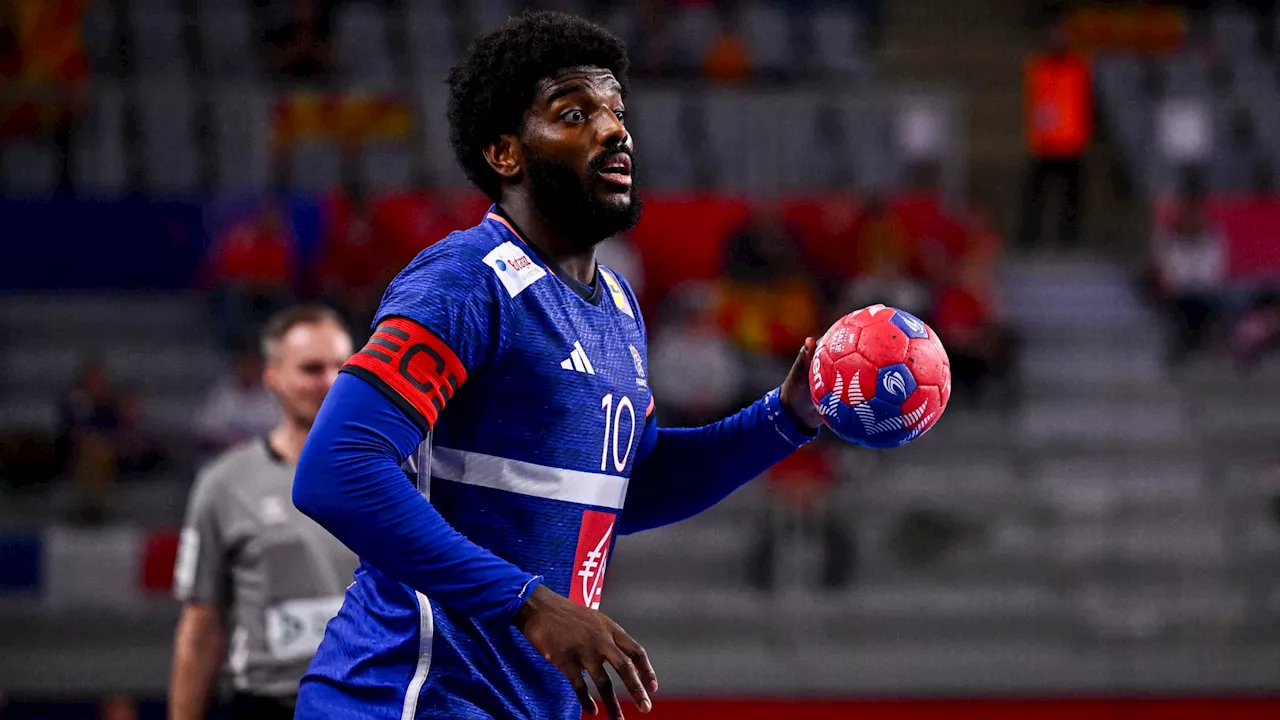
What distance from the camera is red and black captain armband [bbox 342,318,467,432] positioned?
2.52 meters

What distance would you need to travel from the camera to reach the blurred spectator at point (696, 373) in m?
10.9

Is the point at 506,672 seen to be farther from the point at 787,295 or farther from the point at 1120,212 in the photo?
the point at 1120,212

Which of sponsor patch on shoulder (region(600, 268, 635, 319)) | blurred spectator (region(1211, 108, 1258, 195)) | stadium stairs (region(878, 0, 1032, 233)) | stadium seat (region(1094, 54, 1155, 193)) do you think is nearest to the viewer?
sponsor patch on shoulder (region(600, 268, 635, 319))

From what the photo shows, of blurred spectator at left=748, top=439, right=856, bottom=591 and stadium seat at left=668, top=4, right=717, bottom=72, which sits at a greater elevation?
stadium seat at left=668, top=4, right=717, bottom=72

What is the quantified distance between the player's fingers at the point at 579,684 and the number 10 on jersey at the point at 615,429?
19.7 inches

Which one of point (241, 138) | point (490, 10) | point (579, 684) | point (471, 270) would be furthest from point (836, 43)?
point (579, 684)

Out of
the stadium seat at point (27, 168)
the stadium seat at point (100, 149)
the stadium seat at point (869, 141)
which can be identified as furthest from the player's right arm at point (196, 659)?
the stadium seat at point (869, 141)

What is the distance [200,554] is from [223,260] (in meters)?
7.70

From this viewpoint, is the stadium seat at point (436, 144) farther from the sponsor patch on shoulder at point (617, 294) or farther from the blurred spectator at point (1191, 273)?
the sponsor patch on shoulder at point (617, 294)

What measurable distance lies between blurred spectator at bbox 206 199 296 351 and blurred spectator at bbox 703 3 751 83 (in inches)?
176

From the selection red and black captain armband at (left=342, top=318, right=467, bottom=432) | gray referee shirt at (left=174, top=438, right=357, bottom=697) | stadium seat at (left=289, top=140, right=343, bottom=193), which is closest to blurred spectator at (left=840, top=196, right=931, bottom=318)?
stadium seat at (left=289, top=140, right=343, bottom=193)

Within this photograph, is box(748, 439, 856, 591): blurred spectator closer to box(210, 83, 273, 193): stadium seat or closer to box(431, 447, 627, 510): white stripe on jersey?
box(210, 83, 273, 193): stadium seat

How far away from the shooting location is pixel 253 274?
11773mm

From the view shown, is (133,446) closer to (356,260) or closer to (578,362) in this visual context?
(356,260)
